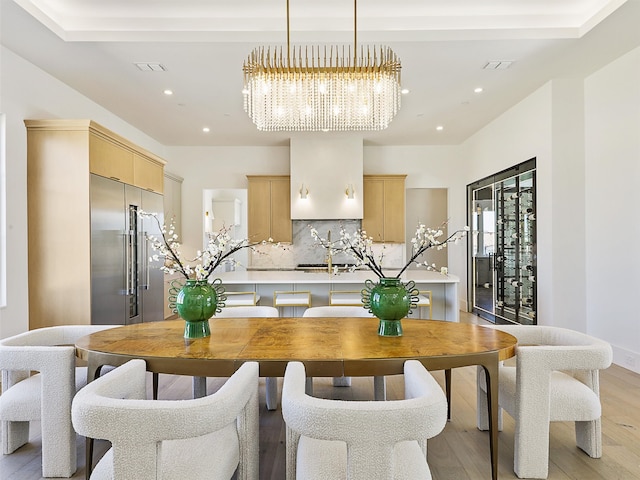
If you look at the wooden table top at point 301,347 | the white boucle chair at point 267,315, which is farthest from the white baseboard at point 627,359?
the white boucle chair at point 267,315

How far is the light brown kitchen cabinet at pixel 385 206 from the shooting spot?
662cm

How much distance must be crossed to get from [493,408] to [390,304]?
0.70 metres

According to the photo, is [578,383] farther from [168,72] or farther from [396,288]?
[168,72]

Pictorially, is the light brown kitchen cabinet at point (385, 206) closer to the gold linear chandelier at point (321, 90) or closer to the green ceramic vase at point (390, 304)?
the gold linear chandelier at point (321, 90)

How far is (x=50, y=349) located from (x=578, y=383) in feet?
9.14

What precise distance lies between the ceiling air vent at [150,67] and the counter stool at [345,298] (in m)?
2.87

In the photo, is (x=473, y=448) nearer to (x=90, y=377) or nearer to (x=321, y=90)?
(x=90, y=377)

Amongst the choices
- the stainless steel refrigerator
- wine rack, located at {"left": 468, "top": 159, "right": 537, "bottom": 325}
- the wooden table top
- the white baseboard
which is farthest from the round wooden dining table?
wine rack, located at {"left": 468, "top": 159, "right": 537, "bottom": 325}

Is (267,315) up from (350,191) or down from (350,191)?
down

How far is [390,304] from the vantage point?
6.67 ft

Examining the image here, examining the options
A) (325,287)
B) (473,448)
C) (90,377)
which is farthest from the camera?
(325,287)

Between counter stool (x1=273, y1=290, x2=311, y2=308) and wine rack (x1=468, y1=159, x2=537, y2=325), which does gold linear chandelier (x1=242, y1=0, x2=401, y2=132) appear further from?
wine rack (x1=468, y1=159, x2=537, y2=325)

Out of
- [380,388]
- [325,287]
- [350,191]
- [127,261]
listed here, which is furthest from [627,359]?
[127,261]

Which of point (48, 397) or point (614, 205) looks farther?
point (614, 205)
